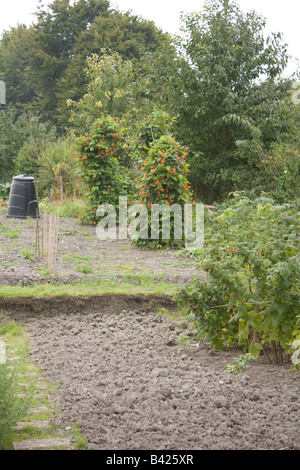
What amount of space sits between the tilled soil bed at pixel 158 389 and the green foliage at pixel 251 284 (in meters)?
0.23

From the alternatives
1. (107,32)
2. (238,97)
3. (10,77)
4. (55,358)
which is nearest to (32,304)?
(55,358)

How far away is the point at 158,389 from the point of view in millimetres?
3074

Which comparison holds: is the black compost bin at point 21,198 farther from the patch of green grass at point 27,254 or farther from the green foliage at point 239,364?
the green foliage at point 239,364

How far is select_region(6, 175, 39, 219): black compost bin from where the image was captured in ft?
34.2

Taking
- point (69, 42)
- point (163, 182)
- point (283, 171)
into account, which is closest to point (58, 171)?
point (283, 171)

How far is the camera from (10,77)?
31578 millimetres

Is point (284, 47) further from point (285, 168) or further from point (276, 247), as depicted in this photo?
point (276, 247)

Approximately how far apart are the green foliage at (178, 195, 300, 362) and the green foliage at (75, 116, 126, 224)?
247 inches

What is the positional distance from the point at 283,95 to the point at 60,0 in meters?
20.6

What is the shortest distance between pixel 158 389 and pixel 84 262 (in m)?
3.70

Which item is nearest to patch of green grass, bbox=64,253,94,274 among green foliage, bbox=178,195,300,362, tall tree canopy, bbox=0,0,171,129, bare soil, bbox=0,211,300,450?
bare soil, bbox=0,211,300,450

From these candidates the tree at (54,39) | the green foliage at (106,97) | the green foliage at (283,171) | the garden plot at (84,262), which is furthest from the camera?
the tree at (54,39)

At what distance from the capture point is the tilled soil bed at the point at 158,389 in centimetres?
255

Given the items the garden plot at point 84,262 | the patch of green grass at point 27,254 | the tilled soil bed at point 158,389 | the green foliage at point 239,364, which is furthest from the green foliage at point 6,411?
the patch of green grass at point 27,254
